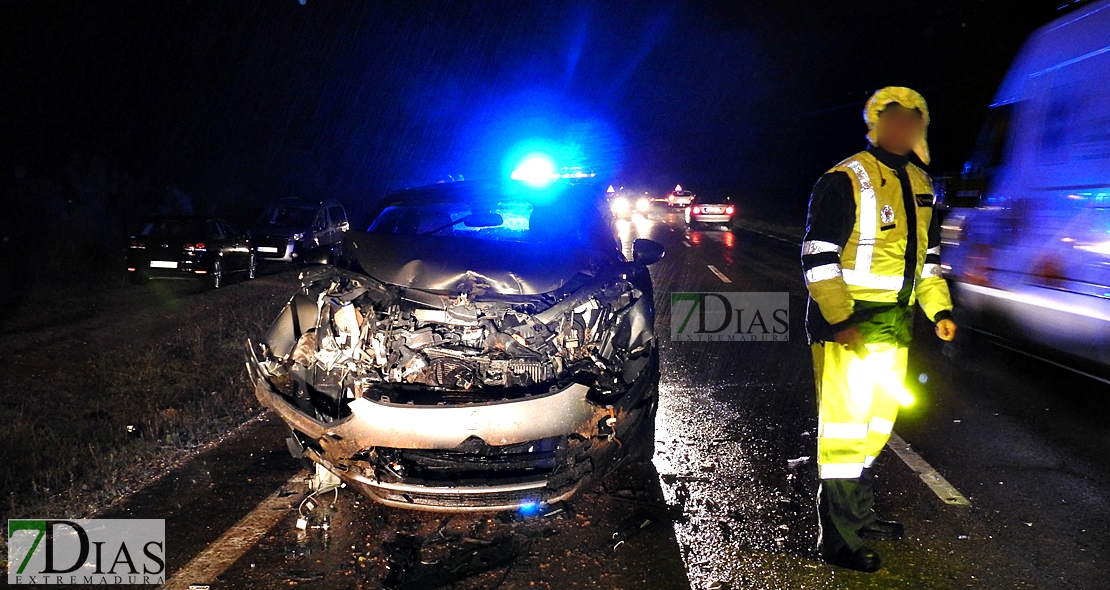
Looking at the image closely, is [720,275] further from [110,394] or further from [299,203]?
[110,394]

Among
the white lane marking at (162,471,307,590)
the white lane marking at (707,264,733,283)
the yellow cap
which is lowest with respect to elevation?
the white lane marking at (162,471,307,590)

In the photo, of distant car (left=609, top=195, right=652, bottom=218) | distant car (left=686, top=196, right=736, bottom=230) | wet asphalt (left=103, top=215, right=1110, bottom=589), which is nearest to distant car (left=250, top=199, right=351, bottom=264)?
wet asphalt (left=103, top=215, right=1110, bottom=589)

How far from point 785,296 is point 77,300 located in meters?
10.7

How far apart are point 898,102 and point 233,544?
3.59 metres

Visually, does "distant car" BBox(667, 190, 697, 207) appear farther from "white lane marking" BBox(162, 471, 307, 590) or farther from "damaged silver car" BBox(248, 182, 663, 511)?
"white lane marking" BBox(162, 471, 307, 590)

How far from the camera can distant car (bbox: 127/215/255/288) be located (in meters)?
14.4

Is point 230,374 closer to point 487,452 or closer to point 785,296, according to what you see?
point 487,452

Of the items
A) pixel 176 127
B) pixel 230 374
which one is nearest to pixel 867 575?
Result: pixel 230 374

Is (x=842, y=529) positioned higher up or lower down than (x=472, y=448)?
lower down

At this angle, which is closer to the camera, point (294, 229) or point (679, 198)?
point (294, 229)

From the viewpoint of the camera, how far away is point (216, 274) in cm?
1476

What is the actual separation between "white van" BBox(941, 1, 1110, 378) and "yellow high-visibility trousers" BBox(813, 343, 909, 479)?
331 cm

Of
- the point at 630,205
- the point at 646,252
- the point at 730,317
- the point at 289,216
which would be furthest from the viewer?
the point at 630,205

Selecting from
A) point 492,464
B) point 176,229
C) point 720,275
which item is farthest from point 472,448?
point 176,229
